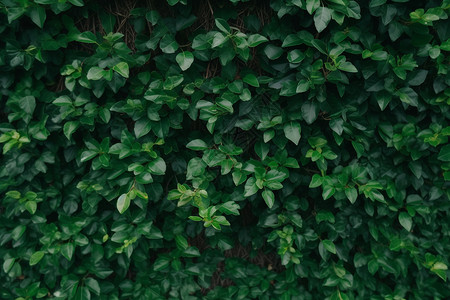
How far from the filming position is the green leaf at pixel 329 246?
1961mm

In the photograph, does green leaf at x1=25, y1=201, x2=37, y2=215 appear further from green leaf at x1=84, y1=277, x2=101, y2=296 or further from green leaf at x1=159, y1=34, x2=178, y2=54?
green leaf at x1=159, y1=34, x2=178, y2=54

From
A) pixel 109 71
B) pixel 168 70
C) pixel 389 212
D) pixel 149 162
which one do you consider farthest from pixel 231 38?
pixel 389 212

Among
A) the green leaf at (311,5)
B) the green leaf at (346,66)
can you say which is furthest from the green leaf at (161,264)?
the green leaf at (311,5)

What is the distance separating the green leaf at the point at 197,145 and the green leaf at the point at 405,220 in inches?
47.9

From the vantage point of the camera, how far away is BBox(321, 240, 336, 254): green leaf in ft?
6.43

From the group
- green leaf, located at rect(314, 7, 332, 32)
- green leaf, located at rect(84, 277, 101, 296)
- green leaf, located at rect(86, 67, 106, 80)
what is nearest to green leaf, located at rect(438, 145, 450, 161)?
green leaf, located at rect(314, 7, 332, 32)

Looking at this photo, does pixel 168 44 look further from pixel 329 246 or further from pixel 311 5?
pixel 329 246

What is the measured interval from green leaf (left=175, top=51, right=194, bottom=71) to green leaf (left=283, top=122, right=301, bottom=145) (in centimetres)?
59

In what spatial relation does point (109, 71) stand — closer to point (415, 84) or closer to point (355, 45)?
point (355, 45)

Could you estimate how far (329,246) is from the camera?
77.7 inches

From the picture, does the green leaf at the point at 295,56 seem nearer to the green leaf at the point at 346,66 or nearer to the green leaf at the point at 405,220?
the green leaf at the point at 346,66

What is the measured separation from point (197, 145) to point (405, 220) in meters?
1.29

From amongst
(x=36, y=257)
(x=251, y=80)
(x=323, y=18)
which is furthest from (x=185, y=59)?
(x=36, y=257)

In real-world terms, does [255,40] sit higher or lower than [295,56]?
higher
